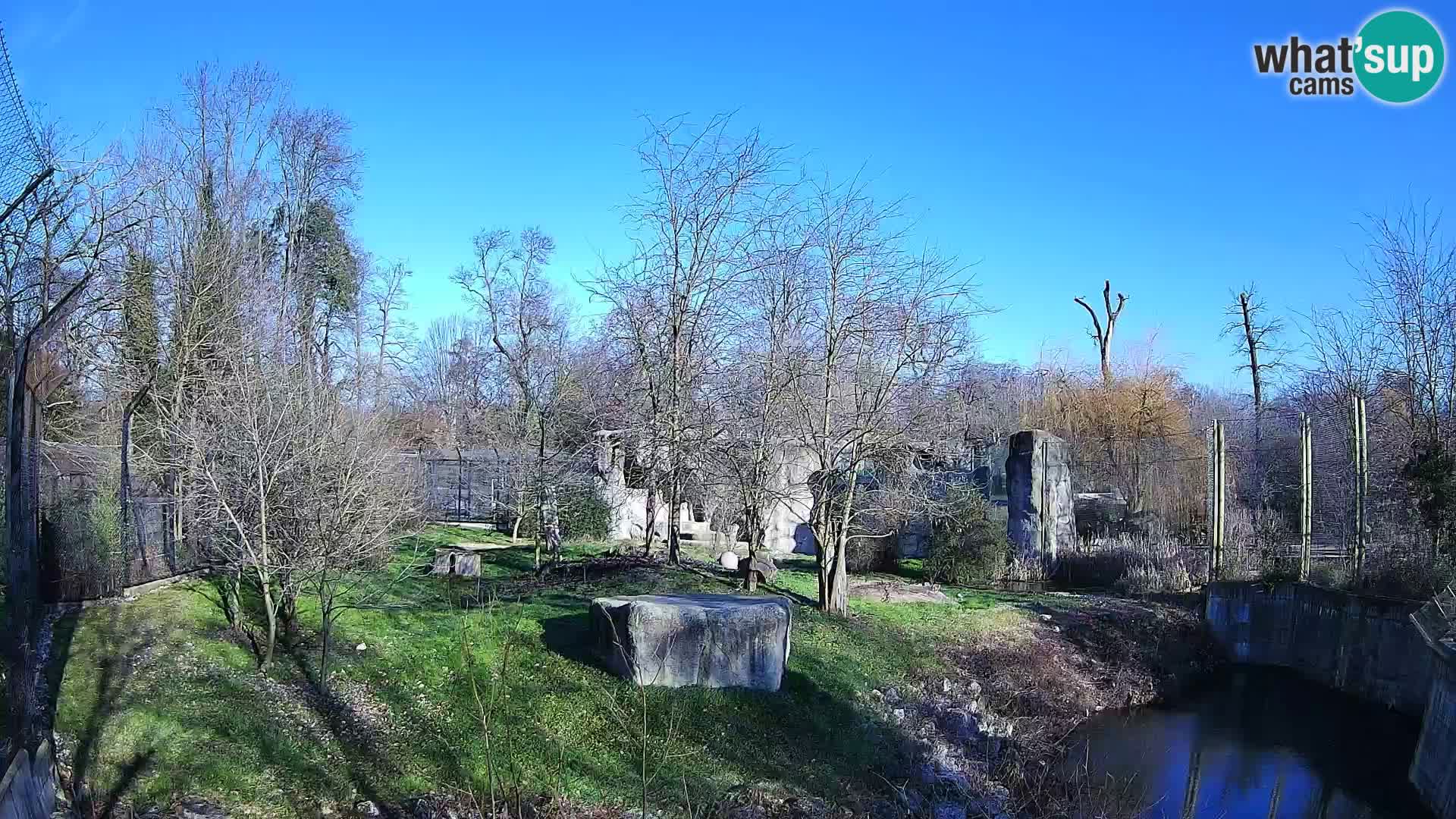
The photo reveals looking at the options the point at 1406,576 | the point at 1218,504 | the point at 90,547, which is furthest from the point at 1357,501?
the point at 90,547

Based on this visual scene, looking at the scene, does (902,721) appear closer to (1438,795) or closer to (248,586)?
(1438,795)

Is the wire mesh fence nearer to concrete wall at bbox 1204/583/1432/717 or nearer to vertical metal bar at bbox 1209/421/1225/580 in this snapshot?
concrete wall at bbox 1204/583/1432/717

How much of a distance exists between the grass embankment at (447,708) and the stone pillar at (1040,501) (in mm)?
6666

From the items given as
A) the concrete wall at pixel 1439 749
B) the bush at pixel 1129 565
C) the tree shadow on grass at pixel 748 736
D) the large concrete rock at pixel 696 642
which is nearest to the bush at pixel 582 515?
the tree shadow on grass at pixel 748 736

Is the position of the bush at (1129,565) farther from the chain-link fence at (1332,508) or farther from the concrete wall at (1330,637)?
the concrete wall at (1330,637)

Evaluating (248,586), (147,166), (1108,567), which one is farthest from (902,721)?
(147,166)

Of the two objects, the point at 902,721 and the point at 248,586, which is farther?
the point at 248,586

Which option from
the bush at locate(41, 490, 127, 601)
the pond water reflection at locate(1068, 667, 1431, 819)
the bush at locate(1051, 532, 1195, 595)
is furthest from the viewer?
the bush at locate(1051, 532, 1195, 595)

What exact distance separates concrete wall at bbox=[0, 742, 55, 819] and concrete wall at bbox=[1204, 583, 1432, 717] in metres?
13.7

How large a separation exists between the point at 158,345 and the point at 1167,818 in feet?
51.7

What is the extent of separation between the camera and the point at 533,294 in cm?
3253

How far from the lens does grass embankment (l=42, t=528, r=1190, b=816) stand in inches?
298

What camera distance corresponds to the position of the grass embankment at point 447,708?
758 cm

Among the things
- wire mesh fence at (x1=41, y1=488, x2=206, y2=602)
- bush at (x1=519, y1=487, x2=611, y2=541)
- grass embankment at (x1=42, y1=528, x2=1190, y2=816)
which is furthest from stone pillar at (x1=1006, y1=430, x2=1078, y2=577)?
wire mesh fence at (x1=41, y1=488, x2=206, y2=602)
